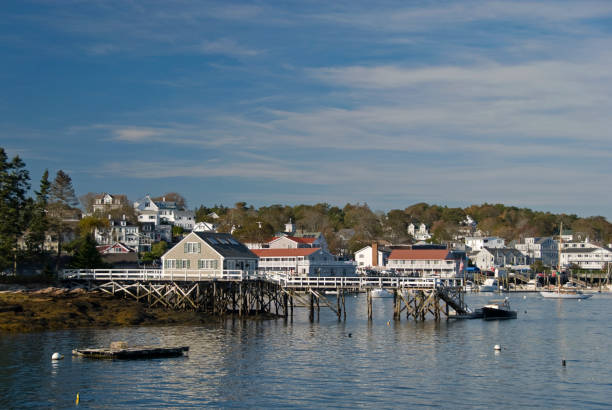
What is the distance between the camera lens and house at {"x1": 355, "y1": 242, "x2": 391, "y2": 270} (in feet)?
497

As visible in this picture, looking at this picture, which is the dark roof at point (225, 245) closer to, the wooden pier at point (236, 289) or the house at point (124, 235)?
the wooden pier at point (236, 289)

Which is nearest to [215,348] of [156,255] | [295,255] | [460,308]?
[460,308]

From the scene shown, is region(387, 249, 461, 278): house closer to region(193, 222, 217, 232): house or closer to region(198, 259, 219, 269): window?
region(193, 222, 217, 232): house

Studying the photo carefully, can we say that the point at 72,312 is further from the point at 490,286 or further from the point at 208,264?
the point at 490,286

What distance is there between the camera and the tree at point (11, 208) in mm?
69375

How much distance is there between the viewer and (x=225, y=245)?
7362cm

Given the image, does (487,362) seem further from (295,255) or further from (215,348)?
(295,255)

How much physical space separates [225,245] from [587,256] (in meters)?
125

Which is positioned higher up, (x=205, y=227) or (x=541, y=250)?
(x=205, y=227)

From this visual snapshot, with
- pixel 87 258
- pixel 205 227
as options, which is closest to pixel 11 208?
pixel 87 258

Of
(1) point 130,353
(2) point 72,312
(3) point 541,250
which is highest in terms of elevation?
(3) point 541,250

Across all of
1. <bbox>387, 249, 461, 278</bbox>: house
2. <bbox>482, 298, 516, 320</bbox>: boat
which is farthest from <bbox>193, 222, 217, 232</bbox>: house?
<bbox>482, 298, 516, 320</bbox>: boat

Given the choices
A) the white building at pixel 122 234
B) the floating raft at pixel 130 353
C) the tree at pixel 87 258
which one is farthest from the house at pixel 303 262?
the floating raft at pixel 130 353

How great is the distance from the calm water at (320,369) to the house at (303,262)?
57.2 metres
